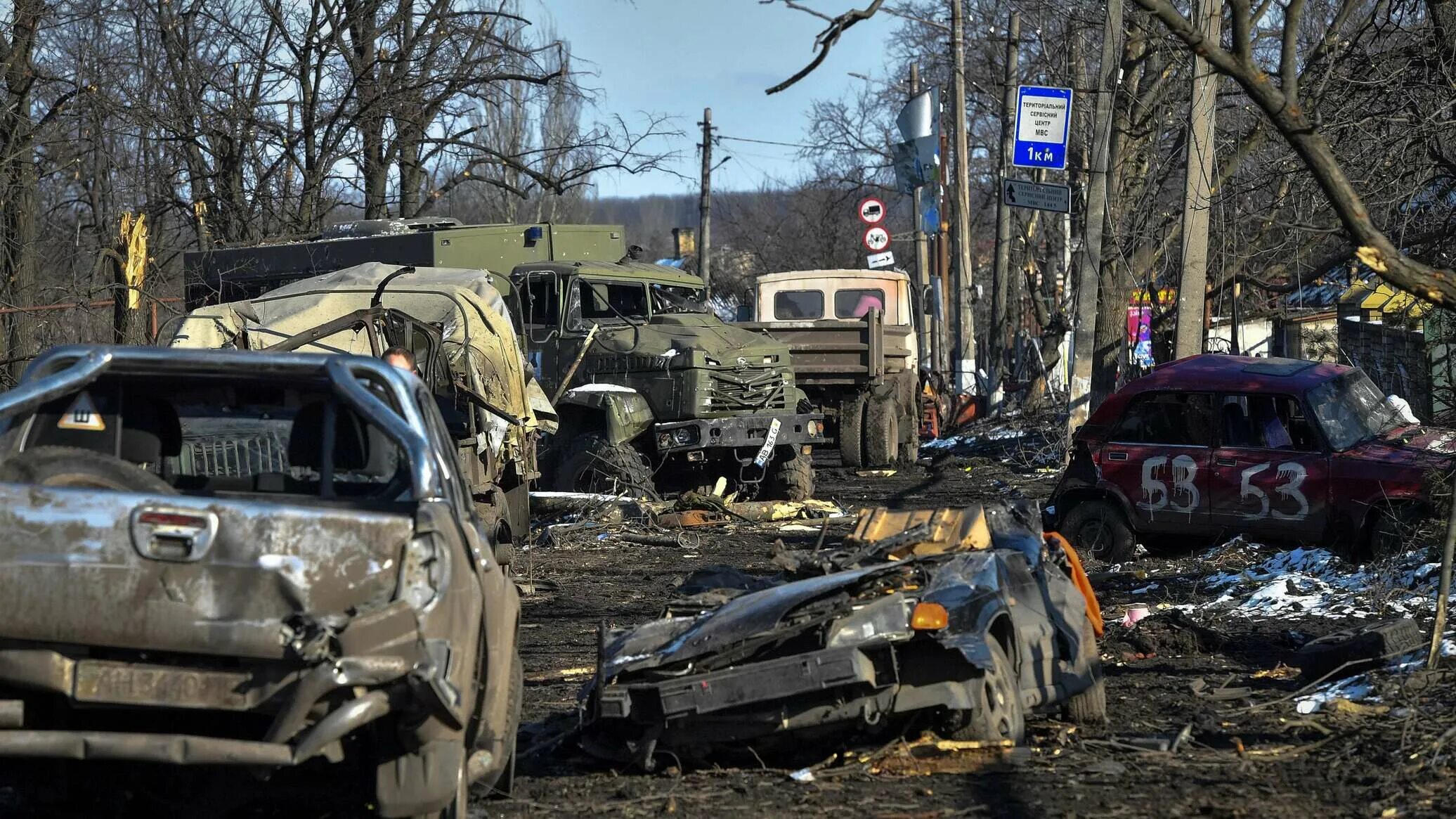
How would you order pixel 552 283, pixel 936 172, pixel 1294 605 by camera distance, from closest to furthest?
pixel 1294 605
pixel 552 283
pixel 936 172

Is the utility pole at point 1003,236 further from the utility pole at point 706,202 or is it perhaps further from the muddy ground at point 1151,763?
the muddy ground at point 1151,763

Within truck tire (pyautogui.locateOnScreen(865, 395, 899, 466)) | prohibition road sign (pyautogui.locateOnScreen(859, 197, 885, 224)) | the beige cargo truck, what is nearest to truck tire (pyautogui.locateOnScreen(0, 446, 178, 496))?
the beige cargo truck

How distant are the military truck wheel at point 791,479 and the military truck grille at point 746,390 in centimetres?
62

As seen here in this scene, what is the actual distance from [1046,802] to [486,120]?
2388 centimetres

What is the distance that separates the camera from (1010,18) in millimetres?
28078

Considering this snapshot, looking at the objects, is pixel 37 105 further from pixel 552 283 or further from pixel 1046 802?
pixel 1046 802

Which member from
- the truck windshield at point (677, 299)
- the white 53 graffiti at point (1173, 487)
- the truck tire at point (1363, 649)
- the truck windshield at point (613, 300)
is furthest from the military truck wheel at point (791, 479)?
the truck tire at point (1363, 649)

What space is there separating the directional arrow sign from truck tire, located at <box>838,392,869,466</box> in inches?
213

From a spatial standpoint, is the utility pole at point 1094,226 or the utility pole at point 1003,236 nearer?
the utility pole at point 1094,226

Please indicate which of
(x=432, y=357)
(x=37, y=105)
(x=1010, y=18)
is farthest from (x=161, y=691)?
(x=1010, y=18)

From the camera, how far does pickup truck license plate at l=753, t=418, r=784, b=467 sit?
52.6 ft

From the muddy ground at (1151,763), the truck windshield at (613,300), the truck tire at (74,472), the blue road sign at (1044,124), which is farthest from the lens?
the truck windshield at (613,300)

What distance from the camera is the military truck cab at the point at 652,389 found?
50.8 feet

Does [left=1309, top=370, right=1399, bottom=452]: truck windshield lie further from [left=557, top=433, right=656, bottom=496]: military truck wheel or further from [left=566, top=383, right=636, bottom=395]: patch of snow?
[left=566, top=383, right=636, bottom=395]: patch of snow
